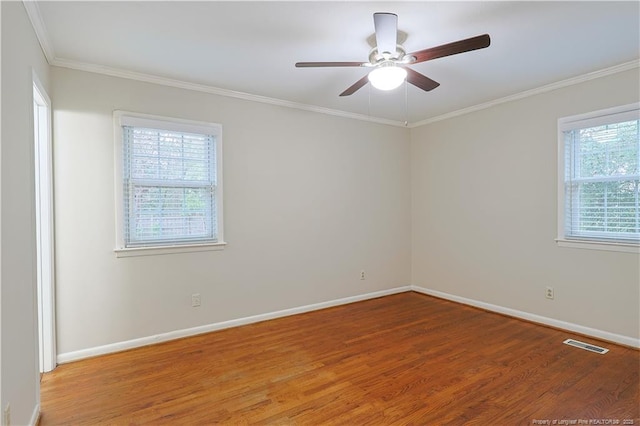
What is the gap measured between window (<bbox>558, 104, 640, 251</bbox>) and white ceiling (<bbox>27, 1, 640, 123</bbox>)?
50 cm

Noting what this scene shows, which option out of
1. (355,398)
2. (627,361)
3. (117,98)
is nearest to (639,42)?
(627,361)

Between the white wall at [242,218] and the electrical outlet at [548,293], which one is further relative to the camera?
the electrical outlet at [548,293]

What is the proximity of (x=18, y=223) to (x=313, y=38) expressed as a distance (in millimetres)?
2153

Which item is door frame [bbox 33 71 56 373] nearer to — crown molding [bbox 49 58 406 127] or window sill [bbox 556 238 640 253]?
crown molding [bbox 49 58 406 127]

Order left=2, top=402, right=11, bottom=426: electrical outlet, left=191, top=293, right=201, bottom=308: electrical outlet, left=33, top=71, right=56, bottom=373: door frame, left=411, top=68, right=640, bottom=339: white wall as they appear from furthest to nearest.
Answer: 1. left=191, top=293, right=201, bottom=308: electrical outlet
2. left=411, top=68, right=640, bottom=339: white wall
3. left=33, top=71, right=56, bottom=373: door frame
4. left=2, top=402, right=11, bottom=426: electrical outlet

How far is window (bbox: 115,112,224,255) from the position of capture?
311cm

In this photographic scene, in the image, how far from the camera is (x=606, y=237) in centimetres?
322

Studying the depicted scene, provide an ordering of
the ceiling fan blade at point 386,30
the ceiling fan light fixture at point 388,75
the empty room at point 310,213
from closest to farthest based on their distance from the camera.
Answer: the ceiling fan blade at point 386,30 → the empty room at point 310,213 → the ceiling fan light fixture at point 388,75

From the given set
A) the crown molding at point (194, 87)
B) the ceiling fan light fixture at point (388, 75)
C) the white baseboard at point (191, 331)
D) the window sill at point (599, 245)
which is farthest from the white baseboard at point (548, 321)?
the ceiling fan light fixture at point (388, 75)

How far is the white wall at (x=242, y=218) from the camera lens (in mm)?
2912

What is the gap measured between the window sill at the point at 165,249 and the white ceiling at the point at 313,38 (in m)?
1.59

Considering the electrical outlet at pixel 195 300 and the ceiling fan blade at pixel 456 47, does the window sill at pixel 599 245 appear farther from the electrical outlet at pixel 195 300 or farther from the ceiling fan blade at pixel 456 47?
the electrical outlet at pixel 195 300

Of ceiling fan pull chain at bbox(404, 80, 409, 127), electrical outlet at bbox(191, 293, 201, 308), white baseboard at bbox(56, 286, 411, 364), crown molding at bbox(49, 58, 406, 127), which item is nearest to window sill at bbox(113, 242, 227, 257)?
electrical outlet at bbox(191, 293, 201, 308)

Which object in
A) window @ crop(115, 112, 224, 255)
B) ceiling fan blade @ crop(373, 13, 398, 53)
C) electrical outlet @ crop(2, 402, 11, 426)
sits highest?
ceiling fan blade @ crop(373, 13, 398, 53)
